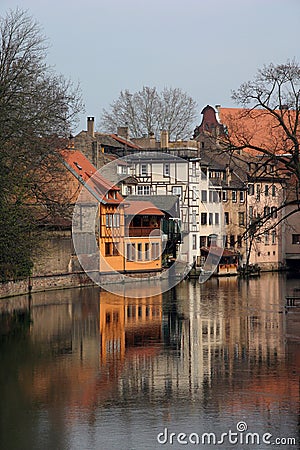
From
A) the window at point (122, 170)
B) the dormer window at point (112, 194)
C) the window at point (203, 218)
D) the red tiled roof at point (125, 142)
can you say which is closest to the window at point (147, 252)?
the dormer window at point (112, 194)

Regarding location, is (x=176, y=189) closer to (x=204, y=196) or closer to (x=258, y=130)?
(x=204, y=196)

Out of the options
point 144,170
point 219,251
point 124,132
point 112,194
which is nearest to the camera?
point 112,194

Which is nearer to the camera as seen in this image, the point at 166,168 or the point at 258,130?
the point at 258,130

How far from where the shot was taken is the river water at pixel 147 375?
15.4 m

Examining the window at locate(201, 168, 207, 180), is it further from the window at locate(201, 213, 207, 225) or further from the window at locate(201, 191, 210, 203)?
the window at locate(201, 213, 207, 225)

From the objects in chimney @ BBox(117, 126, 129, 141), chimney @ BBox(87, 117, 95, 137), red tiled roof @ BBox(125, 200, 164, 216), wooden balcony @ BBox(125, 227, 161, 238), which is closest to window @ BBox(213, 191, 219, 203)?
chimney @ BBox(117, 126, 129, 141)

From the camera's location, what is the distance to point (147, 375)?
67.2ft

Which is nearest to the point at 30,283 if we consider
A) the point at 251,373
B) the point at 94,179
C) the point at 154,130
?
the point at 94,179

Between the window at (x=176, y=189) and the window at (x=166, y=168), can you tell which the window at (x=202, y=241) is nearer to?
the window at (x=176, y=189)

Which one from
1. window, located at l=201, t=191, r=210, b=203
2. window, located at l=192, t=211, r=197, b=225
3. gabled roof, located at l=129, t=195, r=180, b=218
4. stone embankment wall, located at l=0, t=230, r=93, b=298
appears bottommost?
stone embankment wall, located at l=0, t=230, r=93, b=298

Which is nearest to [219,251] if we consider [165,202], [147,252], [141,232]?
[165,202]

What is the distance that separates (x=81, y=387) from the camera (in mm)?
19188

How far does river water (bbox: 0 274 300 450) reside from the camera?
50.6ft

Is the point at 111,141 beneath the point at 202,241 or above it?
above
